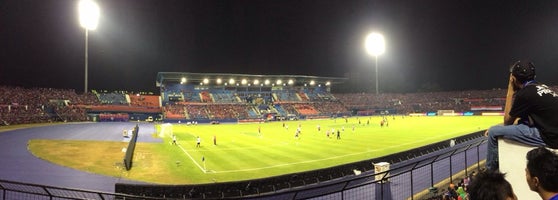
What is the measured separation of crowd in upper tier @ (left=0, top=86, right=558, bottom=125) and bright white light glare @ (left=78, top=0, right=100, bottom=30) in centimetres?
2195

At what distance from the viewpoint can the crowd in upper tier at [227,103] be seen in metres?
74.2

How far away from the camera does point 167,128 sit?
5425cm

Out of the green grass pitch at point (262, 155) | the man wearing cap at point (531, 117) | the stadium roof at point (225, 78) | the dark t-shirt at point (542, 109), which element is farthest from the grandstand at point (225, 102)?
the dark t-shirt at point (542, 109)

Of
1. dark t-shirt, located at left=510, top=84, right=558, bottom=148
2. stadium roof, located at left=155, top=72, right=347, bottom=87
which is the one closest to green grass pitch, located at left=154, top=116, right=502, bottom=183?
dark t-shirt, located at left=510, top=84, right=558, bottom=148

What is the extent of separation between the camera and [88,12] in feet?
212

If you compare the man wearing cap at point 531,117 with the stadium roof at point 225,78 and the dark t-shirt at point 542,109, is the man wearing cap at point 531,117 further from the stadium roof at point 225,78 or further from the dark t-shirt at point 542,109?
the stadium roof at point 225,78

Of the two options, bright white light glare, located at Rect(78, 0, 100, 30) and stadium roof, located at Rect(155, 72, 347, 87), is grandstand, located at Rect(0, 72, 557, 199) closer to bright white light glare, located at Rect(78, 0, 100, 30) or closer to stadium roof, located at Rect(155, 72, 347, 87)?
stadium roof, located at Rect(155, 72, 347, 87)

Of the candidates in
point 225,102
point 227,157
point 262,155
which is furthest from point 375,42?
point 227,157

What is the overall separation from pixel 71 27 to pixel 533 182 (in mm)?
95601

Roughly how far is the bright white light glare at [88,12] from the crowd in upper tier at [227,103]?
72.0ft

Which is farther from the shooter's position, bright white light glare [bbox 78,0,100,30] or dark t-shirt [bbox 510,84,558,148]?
bright white light glare [bbox 78,0,100,30]

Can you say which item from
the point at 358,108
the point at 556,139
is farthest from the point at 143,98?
the point at 556,139

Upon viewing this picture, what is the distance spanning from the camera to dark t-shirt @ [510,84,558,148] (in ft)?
13.3

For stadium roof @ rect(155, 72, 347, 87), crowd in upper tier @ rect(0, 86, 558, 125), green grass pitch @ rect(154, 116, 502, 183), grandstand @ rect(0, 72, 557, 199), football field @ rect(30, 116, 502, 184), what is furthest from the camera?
stadium roof @ rect(155, 72, 347, 87)
